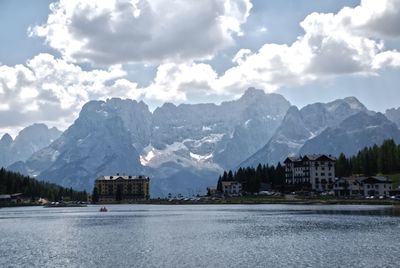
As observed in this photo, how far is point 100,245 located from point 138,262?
64.6ft

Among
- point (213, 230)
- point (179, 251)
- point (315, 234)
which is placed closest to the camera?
point (179, 251)

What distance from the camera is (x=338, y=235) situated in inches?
3533

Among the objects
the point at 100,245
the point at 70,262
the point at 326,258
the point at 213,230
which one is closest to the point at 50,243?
the point at 100,245

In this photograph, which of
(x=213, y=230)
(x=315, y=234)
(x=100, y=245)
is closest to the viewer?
(x=100, y=245)

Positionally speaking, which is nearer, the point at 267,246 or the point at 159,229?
the point at 267,246

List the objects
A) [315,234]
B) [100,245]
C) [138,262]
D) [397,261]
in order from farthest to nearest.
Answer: [315,234] < [100,245] < [138,262] < [397,261]

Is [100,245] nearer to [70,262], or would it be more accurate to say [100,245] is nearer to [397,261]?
[70,262]

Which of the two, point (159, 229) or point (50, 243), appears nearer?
A: point (50, 243)

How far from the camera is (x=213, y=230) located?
107 meters

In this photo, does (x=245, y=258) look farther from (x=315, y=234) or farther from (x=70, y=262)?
(x=315, y=234)

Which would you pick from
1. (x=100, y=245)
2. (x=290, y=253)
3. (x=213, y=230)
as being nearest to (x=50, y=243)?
(x=100, y=245)

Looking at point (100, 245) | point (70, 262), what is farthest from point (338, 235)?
point (70, 262)

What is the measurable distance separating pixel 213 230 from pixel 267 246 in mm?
28575

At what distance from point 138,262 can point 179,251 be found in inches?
381
